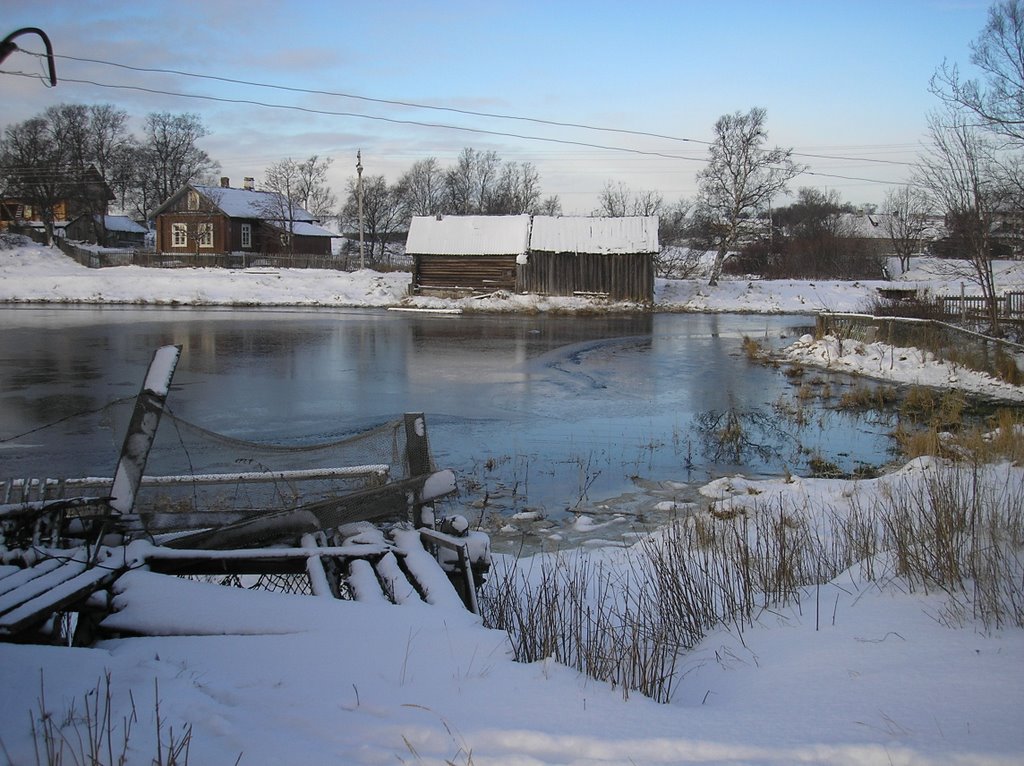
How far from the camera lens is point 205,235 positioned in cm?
6119

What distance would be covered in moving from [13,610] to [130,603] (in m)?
0.58

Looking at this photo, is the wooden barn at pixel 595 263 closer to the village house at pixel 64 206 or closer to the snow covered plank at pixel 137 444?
the snow covered plank at pixel 137 444

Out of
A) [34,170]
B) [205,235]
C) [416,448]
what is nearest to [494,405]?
[416,448]

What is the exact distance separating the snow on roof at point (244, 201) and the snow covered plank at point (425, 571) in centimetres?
6165

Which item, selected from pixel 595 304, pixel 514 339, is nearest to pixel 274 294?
pixel 595 304

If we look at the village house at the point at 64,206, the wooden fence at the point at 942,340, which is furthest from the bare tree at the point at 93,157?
the wooden fence at the point at 942,340

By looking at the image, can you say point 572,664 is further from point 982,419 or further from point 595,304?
point 595,304

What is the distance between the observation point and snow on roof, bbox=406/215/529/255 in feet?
146

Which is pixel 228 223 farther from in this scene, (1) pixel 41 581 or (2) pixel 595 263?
(1) pixel 41 581

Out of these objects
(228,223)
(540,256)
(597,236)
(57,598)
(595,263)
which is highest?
(228,223)

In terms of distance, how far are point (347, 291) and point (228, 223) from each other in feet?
71.6

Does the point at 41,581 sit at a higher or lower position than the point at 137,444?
lower

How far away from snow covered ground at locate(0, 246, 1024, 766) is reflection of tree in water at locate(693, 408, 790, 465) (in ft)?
19.7

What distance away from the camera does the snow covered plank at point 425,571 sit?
4562 mm
